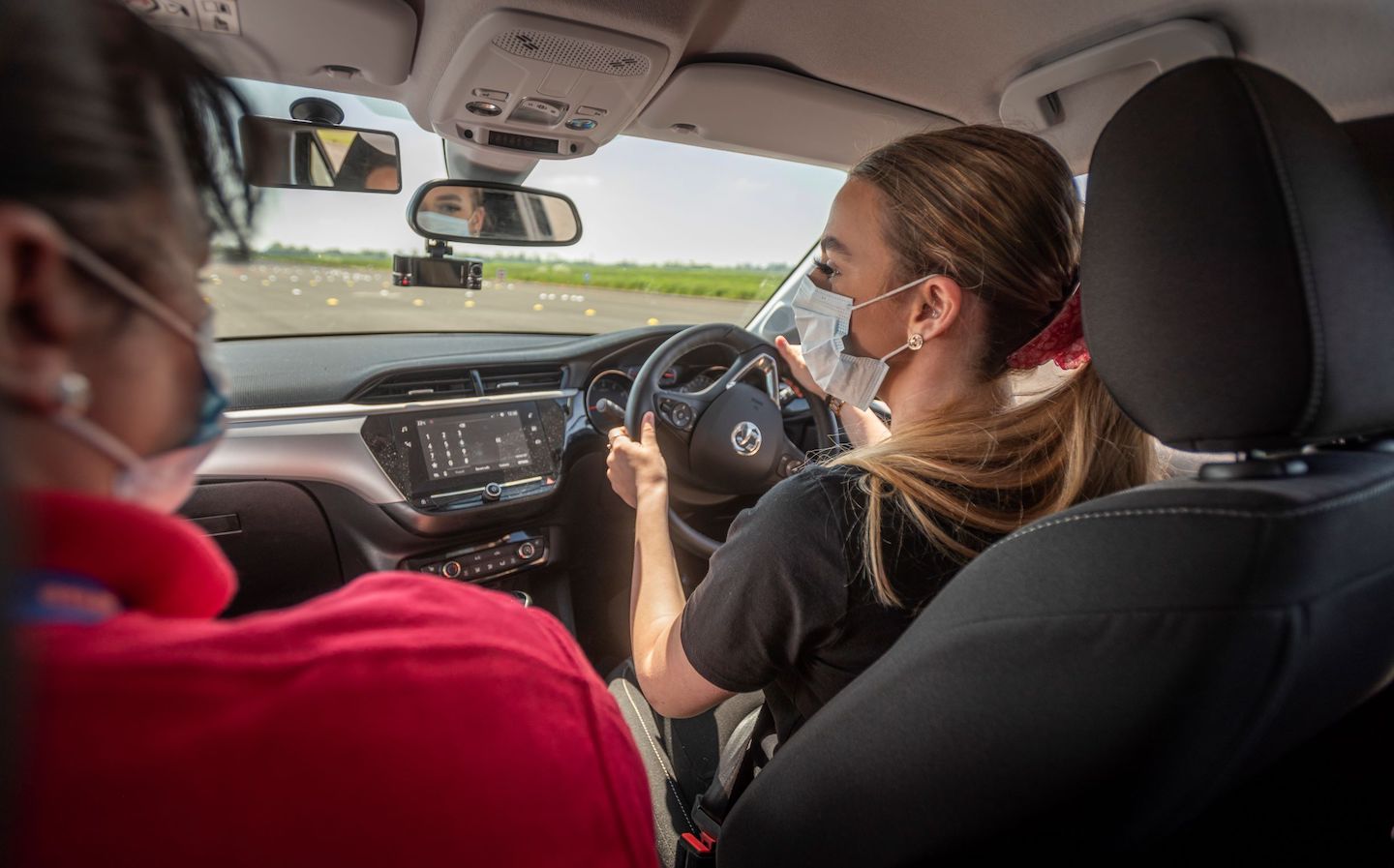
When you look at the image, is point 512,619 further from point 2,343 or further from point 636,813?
point 2,343

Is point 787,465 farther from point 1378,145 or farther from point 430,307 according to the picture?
point 430,307

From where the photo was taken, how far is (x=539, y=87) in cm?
246

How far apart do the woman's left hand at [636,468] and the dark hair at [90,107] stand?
1507mm

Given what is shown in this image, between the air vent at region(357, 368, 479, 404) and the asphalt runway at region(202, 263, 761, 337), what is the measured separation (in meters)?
0.40

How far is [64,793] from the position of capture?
1.37ft

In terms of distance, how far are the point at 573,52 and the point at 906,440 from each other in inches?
63.8

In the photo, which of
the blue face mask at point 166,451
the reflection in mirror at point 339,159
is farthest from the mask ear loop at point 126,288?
the reflection in mirror at point 339,159

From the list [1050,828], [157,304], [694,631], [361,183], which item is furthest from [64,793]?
[361,183]

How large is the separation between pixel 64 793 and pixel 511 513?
2492 mm

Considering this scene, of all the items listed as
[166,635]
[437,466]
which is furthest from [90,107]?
[437,466]

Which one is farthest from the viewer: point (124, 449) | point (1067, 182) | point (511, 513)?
point (511, 513)

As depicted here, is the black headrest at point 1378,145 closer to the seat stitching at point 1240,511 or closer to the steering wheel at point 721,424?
the seat stitching at point 1240,511

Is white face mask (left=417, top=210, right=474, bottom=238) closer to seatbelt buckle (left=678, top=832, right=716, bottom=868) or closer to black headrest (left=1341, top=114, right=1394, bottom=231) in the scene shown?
seatbelt buckle (left=678, top=832, right=716, bottom=868)

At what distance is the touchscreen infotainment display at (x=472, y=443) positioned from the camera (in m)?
2.70
